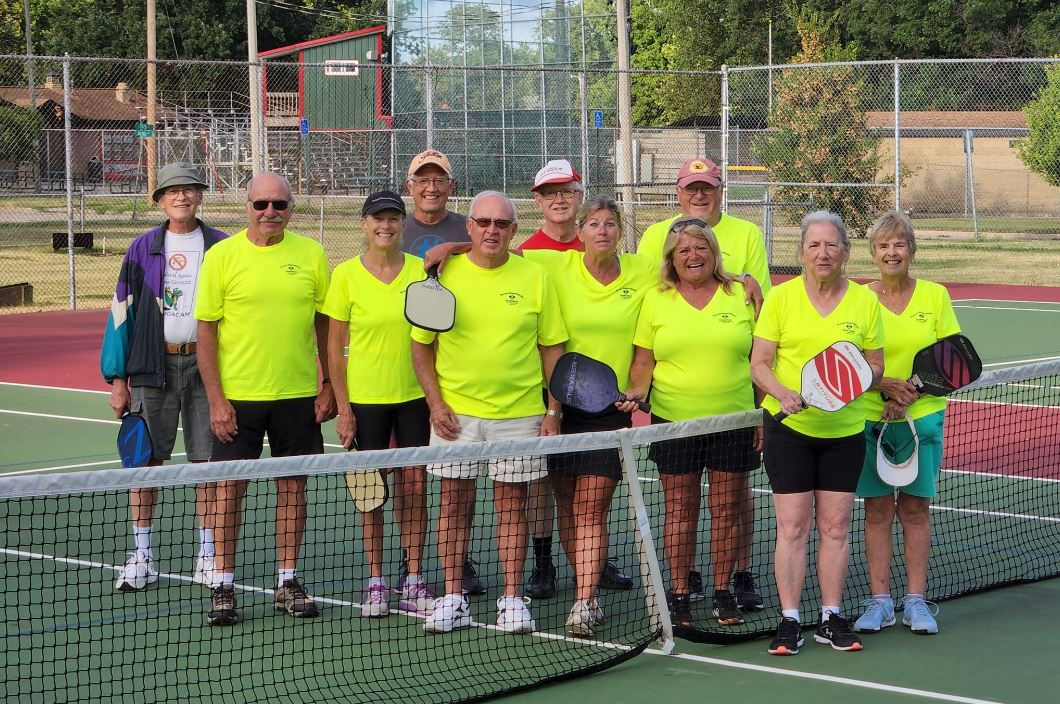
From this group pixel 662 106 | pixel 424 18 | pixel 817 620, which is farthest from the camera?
pixel 662 106

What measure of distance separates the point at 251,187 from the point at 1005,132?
37.2 meters

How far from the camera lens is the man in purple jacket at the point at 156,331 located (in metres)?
7.14

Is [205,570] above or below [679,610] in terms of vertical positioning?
above

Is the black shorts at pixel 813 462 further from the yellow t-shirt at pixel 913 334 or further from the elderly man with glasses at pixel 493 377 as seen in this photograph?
the elderly man with glasses at pixel 493 377

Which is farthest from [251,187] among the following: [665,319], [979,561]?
[979,561]

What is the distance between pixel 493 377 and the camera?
645cm

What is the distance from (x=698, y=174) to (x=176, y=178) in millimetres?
2579

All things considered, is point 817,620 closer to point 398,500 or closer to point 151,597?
point 398,500

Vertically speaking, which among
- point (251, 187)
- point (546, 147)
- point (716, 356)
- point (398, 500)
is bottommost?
point (398, 500)

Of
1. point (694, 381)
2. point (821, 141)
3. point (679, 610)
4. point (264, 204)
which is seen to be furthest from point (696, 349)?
point (821, 141)

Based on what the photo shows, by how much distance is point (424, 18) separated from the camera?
94.3 ft

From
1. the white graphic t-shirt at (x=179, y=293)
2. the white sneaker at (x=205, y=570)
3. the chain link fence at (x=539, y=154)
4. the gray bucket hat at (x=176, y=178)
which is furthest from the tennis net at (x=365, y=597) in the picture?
the chain link fence at (x=539, y=154)

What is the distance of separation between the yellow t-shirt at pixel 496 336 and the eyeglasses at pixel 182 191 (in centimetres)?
149

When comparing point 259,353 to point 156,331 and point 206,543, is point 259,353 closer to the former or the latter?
point 156,331
